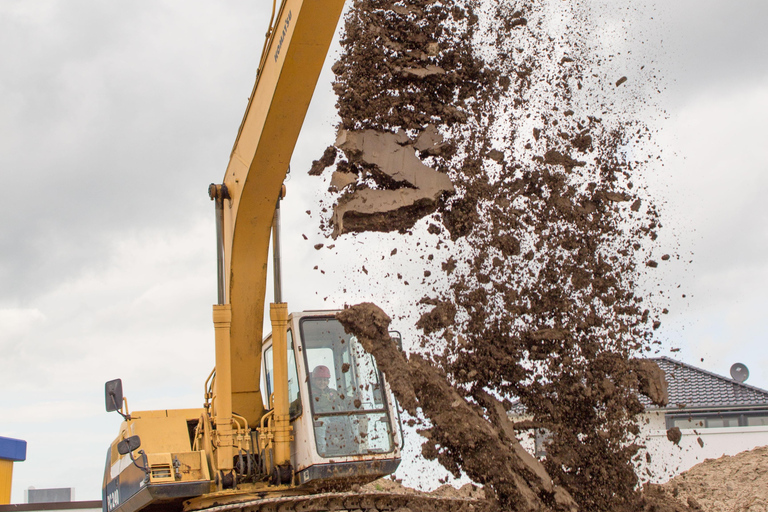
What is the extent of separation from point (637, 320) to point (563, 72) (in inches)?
76.9

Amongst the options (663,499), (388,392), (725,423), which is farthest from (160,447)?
(725,423)

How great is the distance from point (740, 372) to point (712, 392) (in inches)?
58.6

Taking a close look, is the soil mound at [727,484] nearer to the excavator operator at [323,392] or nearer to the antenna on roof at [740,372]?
the excavator operator at [323,392]

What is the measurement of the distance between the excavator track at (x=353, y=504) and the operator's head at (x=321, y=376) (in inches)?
30.6

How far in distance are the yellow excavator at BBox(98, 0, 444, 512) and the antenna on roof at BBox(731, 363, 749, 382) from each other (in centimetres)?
1670

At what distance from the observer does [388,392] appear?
530 cm

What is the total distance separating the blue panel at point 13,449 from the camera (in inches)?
576

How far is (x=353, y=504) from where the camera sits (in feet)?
17.1

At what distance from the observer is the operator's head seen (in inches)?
205

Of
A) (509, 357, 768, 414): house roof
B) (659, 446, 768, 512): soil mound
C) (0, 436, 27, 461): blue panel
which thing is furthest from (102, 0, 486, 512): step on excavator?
(509, 357, 768, 414): house roof

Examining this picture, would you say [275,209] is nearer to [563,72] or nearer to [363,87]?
[363,87]

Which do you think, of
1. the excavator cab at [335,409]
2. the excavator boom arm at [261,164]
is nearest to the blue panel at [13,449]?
the excavator boom arm at [261,164]

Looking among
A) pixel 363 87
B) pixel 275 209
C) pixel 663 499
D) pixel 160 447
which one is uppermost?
pixel 363 87

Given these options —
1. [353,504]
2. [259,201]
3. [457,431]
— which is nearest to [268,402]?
[353,504]
